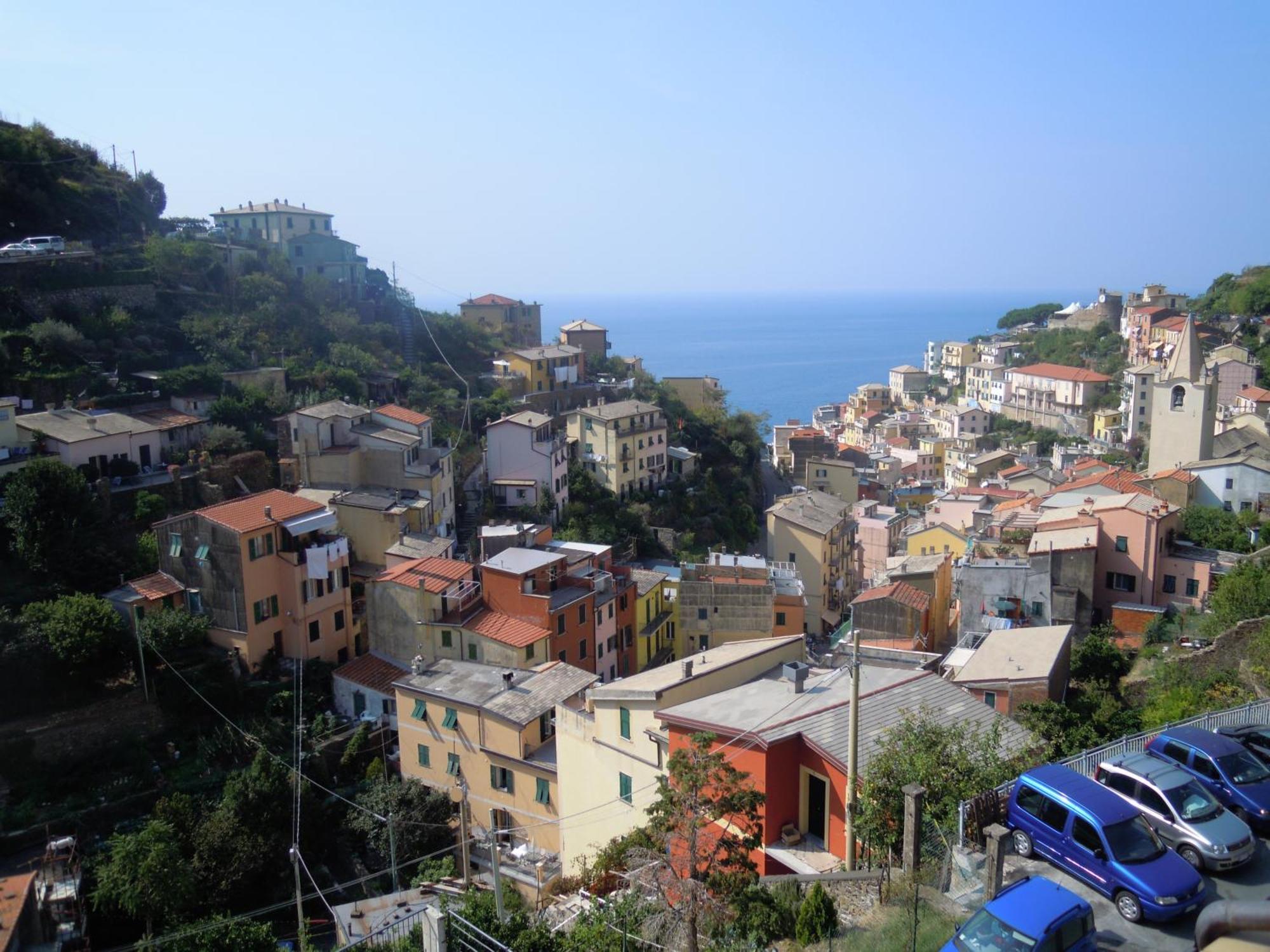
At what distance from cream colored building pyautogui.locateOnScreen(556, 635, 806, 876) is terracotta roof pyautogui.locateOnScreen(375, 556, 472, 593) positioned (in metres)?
6.18

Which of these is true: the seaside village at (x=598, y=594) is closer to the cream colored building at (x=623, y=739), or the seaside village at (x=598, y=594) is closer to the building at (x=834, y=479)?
the cream colored building at (x=623, y=739)

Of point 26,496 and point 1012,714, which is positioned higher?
point 26,496

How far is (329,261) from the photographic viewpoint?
142 ft

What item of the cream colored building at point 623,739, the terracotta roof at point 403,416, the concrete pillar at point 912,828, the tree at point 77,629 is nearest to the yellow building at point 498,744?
the cream colored building at point 623,739

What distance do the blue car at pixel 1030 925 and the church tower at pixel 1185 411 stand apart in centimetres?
2667

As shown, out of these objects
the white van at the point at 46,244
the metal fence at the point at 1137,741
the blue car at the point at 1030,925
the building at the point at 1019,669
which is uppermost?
the white van at the point at 46,244

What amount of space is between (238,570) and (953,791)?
1528 cm

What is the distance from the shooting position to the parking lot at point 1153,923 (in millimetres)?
7117

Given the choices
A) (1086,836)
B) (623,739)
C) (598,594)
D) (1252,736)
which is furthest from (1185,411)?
(1086,836)

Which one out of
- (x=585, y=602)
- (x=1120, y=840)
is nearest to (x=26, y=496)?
(x=585, y=602)

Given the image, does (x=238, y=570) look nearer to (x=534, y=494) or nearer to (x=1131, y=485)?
(x=534, y=494)

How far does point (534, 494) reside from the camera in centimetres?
3064

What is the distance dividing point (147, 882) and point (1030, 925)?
1250 cm

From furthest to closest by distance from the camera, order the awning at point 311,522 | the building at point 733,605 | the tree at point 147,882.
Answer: the building at point 733,605
the awning at point 311,522
the tree at point 147,882
